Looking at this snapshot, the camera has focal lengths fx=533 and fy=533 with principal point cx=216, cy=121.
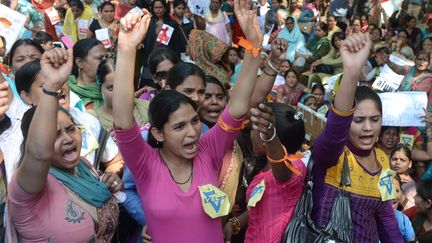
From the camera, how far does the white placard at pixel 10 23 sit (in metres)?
3.92

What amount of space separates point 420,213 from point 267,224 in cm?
157

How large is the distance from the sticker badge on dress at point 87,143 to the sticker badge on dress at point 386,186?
4.64 ft

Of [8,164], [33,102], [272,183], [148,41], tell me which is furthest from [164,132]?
[148,41]

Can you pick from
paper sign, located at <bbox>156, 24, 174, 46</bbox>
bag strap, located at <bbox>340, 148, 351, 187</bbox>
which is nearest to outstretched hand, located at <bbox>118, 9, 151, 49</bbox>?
bag strap, located at <bbox>340, 148, 351, 187</bbox>

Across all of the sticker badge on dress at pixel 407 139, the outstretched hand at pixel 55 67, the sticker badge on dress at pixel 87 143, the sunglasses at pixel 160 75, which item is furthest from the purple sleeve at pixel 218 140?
the sticker badge on dress at pixel 407 139

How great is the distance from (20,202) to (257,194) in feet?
3.16

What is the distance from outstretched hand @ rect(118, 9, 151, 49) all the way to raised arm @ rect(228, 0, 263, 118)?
50 centimetres

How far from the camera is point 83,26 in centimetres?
815

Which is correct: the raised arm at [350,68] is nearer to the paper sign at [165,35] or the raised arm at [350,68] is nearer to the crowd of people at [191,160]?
the crowd of people at [191,160]

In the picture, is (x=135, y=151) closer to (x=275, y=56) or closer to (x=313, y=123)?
(x=275, y=56)

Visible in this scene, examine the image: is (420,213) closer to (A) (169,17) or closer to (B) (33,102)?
(B) (33,102)

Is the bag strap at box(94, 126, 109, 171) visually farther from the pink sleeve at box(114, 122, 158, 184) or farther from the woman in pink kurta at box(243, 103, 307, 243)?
the woman in pink kurta at box(243, 103, 307, 243)

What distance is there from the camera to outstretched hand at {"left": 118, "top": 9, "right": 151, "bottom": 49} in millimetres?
2137

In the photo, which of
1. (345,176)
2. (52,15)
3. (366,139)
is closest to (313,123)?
(366,139)
